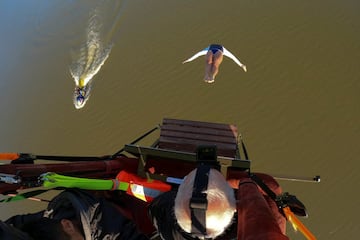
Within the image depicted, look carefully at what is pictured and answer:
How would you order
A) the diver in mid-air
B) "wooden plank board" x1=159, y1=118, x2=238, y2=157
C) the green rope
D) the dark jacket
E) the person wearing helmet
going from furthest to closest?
the person wearing helmet → the diver in mid-air → "wooden plank board" x1=159, y1=118, x2=238, y2=157 → the green rope → the dark jacket

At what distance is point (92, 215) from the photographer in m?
1.42

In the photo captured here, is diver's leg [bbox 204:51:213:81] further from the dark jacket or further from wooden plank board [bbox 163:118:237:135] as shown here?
the dark jacket

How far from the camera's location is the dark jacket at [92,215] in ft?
4.53

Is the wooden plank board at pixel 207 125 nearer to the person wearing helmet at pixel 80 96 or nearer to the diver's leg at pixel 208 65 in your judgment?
the diver's leg at pixel 208 65

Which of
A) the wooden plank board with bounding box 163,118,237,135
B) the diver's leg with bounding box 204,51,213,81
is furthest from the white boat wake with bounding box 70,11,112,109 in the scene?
the wooden plank board with bounding box 163,118,237,135

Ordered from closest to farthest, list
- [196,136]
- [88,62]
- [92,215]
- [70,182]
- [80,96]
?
[92,215] < [70,182] < [196,136] < [80,96] < [88,62]

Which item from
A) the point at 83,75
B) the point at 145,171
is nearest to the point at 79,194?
the point at 145,171

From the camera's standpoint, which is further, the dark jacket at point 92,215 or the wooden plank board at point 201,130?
the wooden plank board at point 201,130

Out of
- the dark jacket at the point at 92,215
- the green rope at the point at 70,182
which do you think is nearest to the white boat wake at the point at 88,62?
the green rope at the point at 70,182

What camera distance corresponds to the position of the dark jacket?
138 centimetres

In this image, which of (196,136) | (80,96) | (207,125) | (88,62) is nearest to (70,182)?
(196,136)

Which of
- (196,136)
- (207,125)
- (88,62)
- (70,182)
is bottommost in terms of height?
(70,182)

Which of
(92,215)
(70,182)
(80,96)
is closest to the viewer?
(92,215)

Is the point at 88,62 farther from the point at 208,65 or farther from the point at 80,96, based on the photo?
the point at 208,65
